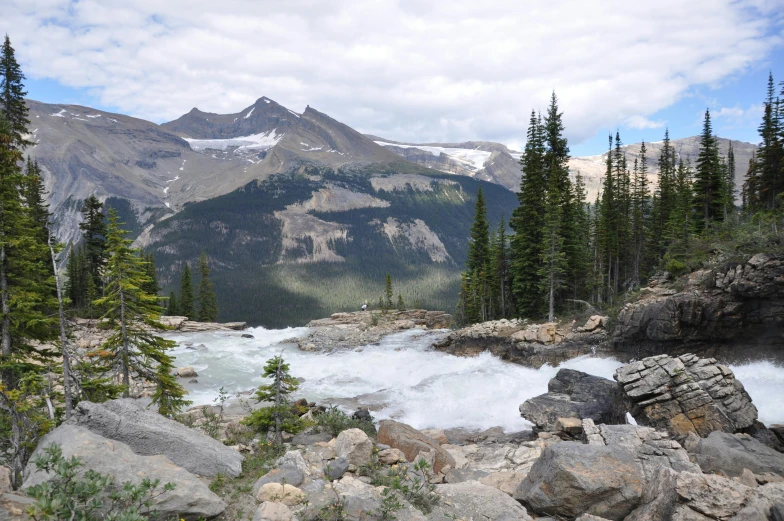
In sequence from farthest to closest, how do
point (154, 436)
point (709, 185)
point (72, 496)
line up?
1. point (709, 185)
2. point (154, 436)
3. point (72, 496)

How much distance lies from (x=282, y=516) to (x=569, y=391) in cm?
1489

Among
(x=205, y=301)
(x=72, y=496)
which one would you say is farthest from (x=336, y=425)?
(x=205, y=301)

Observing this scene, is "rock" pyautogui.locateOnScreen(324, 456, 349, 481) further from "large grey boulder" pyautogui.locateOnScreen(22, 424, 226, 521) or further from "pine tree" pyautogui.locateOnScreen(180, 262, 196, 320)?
"pine tree" pyautogui.locateOnScreen(180, 262, 196, 320)

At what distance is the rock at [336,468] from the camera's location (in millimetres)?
7887

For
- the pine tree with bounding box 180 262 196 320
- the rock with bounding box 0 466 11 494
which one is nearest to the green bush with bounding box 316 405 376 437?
the rock with bounding box 0 466 11 494

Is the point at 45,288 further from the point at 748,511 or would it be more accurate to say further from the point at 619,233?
the point at 619,233

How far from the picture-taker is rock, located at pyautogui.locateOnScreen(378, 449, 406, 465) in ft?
30.2

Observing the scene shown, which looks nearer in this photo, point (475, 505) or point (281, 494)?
point (281, 494)

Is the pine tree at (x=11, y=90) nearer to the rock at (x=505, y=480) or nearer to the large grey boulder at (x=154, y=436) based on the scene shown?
the large grey boulder at (x=154, y=436)

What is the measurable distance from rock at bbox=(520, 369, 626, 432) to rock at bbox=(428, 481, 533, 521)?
7.69 meters

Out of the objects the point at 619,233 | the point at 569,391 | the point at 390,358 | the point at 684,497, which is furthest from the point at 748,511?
the point at 619,233

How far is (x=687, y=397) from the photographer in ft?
43.7

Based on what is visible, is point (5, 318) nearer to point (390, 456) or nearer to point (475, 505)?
point (390, 456)

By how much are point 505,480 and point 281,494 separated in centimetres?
545
